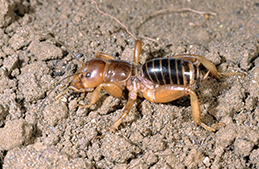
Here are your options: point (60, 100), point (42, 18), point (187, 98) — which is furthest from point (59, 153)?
point (42, 18)

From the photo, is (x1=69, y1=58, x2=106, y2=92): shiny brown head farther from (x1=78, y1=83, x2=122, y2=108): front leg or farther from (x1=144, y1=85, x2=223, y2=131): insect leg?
(x1=144, y1=85, x2=223, y2=131): insect leg

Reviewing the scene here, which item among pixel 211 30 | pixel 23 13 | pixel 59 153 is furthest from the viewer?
pixel 211 30

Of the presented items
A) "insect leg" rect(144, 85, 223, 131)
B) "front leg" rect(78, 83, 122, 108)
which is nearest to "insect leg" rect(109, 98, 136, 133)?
"front leg" rect(78, 83, 122, 108)

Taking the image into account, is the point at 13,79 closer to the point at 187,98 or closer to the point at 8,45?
the point at 8,45

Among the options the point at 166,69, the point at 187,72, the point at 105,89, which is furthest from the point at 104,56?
the point at 187,72

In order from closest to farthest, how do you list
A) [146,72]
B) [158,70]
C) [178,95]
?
[178,95] < [158,70] < [146,72]

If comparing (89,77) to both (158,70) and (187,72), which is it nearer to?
(158,70)
